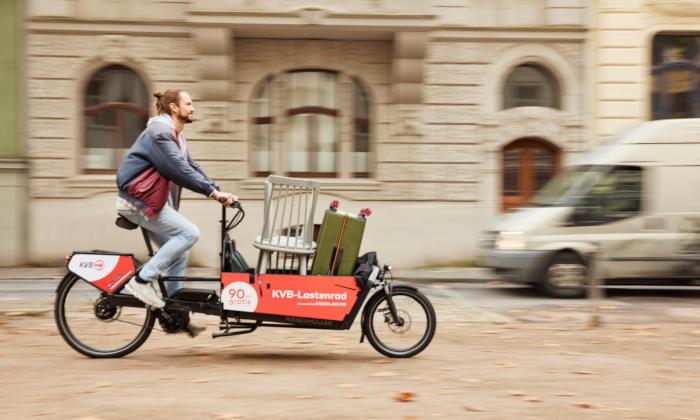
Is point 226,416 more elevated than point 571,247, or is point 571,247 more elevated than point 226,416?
point 571,247

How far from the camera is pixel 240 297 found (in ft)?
21.0

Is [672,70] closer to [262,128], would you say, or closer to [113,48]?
[262,128]

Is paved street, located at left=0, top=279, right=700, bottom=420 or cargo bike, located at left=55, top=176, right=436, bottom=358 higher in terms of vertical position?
cargo bike, located at left=55, top=176, right=436, bottom=358

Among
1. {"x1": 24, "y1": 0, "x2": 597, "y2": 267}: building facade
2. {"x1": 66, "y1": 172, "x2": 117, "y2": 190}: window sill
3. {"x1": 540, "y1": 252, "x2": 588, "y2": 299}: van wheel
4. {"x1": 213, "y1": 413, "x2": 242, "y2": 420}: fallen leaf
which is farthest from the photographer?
{"x1": 66, "y1": 172, "x2": 117, "y2": 190}: window sill

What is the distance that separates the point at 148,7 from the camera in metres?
15.9

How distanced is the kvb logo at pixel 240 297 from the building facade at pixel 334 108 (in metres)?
9.16

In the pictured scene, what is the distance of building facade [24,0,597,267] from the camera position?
1588 centimetres

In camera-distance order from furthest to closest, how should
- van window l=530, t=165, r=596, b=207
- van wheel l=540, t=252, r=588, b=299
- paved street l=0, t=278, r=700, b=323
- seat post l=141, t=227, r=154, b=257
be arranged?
van window l=530, t=165, r=596, b=207 → van wheel l=540, t=252, r=588, b=299 → paved street l=0, t=278, r=700, b=323 → seat post l=141, t=227, r=154, b=257

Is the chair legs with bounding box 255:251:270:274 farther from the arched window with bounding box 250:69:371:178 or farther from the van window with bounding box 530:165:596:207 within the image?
the arched window with bounding box 250:69:371:178

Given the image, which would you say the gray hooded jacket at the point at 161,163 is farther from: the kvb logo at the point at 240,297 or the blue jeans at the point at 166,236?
the kvb logo at the point at 240,297

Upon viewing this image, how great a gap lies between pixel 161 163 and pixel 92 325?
1274 millimetres

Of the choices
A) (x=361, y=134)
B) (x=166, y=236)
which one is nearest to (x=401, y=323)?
(x=166, y=236)

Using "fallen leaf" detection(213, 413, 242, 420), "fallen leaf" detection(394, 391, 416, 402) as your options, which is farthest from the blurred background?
"fallen leaf" detection(213, 413, 242, 420)

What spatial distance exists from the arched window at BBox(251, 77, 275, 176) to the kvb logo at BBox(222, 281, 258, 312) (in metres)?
10.2
